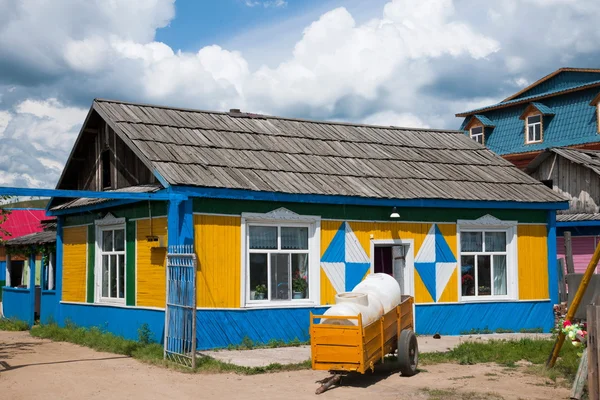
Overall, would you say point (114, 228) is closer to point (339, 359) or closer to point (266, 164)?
point (266, 164)

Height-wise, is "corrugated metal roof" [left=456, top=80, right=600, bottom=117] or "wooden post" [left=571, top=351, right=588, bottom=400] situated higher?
"corrugated metal roof" [left=456, top=80, right=600, bottom=117]

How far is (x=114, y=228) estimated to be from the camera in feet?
54.1

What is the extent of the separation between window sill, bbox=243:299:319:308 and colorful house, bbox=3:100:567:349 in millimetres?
30

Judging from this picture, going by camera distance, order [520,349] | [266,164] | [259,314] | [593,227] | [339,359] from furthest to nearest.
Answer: [593,227]
[266,164]
[259,314]
[520,349]
[339,359]

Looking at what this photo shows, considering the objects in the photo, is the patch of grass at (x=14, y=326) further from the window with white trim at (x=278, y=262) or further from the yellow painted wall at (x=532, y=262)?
the yellow painted wall at (x=532, y=262)

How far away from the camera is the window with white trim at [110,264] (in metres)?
16.2

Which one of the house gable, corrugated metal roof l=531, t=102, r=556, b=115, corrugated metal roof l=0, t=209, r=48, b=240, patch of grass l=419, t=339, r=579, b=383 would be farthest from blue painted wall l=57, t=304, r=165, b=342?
corrugated metal roof l=531, t=102, r=556, b=115

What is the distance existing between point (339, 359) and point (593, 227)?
16.7 metres

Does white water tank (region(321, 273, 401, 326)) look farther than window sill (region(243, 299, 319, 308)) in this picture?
No

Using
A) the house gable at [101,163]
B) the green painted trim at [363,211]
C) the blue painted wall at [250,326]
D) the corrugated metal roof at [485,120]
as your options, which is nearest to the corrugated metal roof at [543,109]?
the corrugated metal roof at [485,120]

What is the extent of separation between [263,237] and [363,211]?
8.05ft

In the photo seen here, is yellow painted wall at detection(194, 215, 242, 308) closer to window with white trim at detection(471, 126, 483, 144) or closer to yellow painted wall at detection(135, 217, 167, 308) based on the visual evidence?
yellow painted wall at detection(135, 217, 167, 308)

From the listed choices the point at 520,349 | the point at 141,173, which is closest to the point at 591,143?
the point at 520,349

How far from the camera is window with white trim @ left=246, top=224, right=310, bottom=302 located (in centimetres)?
1505
